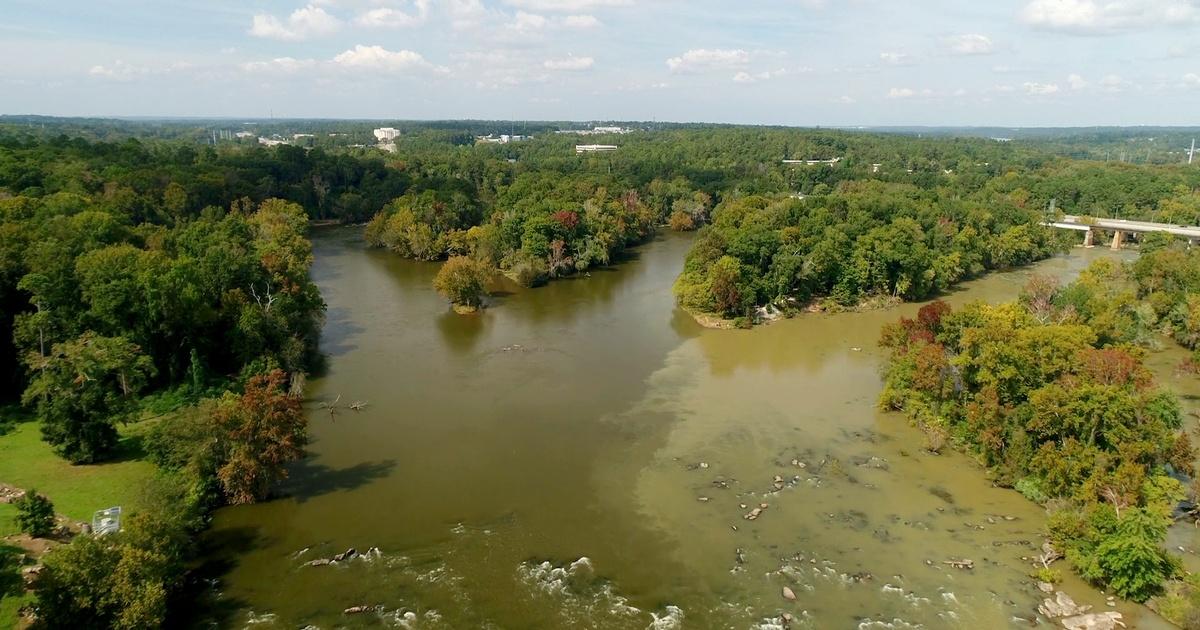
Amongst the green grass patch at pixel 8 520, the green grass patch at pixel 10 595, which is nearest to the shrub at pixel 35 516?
the green grass patch at pixel 8 520

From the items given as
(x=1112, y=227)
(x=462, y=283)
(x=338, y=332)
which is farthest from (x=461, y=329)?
(x=1112, y=227)

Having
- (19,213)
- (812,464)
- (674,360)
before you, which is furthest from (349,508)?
(19,213)

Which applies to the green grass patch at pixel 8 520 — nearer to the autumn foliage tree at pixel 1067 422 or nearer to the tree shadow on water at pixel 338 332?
the tree shadow on water at pixel 338 332

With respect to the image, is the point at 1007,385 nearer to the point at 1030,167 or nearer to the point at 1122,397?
the point at 1122,397

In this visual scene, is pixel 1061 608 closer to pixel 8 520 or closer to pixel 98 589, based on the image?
A: pixel 98 589

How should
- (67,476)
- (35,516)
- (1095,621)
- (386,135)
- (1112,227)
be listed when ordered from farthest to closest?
(386,135) < (1112,227) < (67,476) < (35,516) < (1095,621)

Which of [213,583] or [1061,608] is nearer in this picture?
[1061,608]

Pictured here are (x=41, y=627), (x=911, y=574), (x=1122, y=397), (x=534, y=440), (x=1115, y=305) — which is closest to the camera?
(x=41, y=627)
